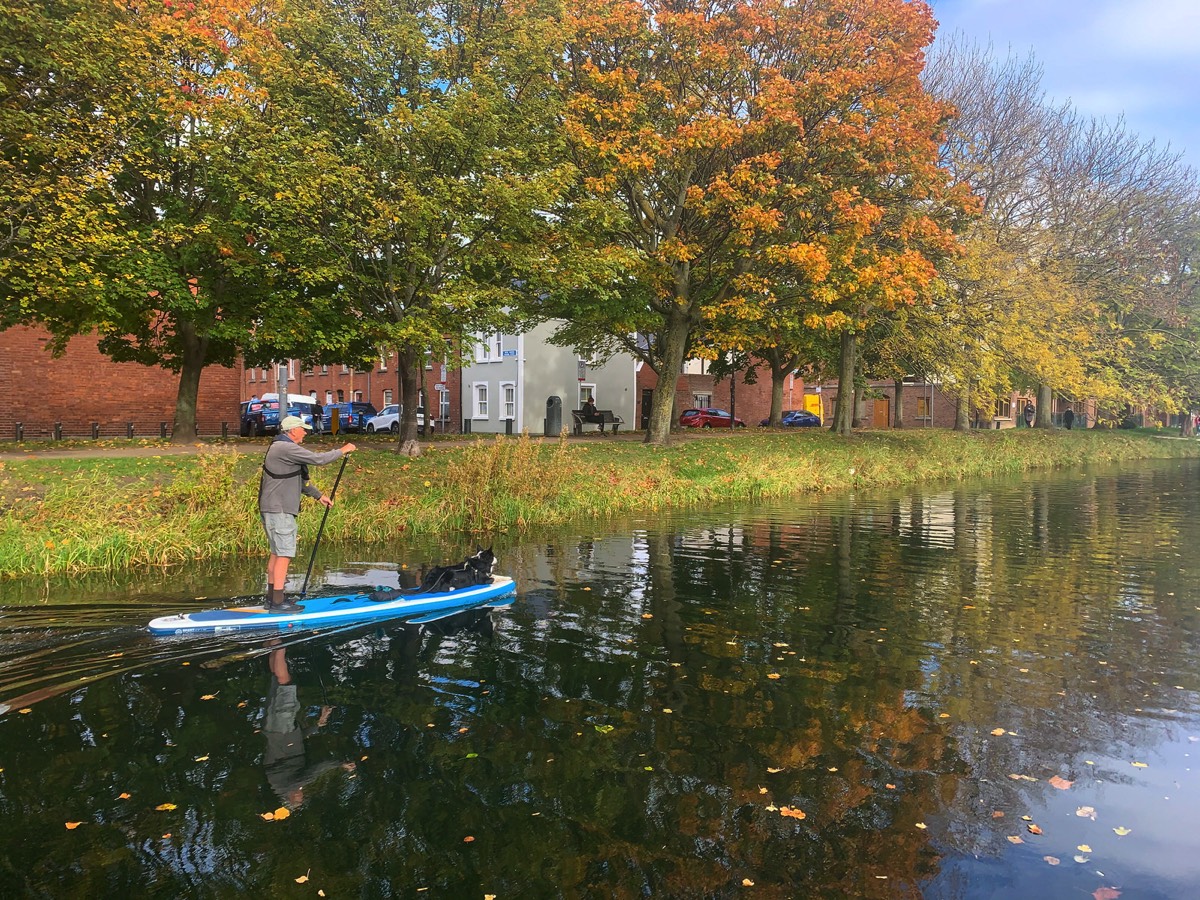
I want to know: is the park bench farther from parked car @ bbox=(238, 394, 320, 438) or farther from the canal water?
the canal water

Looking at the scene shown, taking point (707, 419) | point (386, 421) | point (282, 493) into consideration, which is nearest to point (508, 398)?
point (386, 421)

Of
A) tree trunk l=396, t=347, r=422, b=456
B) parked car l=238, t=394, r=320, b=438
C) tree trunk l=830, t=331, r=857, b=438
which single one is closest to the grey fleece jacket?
tree trunk l=396, t=347, r=422, b=456

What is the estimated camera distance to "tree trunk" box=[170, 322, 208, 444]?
78.5 feet

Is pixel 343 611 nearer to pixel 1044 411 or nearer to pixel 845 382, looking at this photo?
pixel 845 382

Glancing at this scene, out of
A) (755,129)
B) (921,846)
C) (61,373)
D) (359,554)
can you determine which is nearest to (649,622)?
(921,846)

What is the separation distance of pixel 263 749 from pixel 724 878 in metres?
3.33

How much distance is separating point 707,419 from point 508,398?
14.1 m

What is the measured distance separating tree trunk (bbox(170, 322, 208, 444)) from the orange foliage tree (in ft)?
35.8

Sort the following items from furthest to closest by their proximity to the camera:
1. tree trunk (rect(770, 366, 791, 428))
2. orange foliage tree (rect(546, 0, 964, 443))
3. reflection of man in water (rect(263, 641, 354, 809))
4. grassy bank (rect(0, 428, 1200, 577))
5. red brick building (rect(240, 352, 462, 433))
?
red brick building (rect(240, 352, 462, 433))
tree trunk (rect(770, 366, 791, 428))
orange foliage tree (rect(546, 0, 964, 443))
grassy bank (rect(0, 428, 1200, 577))
reflection of man in water (rect(263, 641, 354, 809))

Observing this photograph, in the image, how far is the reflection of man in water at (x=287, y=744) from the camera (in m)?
5.46

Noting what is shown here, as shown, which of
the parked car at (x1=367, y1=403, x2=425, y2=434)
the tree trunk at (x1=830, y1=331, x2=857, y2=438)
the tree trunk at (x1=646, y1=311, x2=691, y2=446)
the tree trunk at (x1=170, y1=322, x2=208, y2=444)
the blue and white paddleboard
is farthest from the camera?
the parked car at (x1=367, y1=403, x2=425, y2=434)

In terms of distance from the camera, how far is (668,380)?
27500mm

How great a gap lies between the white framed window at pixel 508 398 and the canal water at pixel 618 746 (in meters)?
33.3

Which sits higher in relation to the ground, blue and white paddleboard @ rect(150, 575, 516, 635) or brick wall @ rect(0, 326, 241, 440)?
brick wall @ rect(0, 326, 241, 440)
